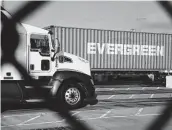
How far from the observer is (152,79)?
2506cm

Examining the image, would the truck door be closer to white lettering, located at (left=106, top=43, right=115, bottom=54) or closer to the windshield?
the windshield

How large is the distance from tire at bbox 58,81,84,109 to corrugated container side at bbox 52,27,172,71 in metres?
10.7

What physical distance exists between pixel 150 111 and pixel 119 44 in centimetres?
1150

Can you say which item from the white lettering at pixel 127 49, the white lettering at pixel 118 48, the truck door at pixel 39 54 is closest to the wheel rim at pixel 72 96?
the truck door at pixel 39 54

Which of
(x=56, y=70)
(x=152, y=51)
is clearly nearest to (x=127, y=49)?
(x=152, y=51)

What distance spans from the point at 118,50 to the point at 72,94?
1315 cm

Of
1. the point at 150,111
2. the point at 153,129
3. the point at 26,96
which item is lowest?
the point at 150,111

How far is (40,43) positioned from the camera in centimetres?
966

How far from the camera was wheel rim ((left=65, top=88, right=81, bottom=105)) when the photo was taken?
9.81 m

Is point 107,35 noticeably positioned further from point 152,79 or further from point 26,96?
point 26,96

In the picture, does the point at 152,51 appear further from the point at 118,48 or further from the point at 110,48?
the point at 110,48

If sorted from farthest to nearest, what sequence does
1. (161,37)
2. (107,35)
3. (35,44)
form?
1. (161,37)
2. (107,35)
3. (35,44)

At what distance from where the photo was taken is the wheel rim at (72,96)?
9812 mm

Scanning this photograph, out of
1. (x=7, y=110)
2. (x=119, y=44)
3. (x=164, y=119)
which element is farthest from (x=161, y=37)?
(x=164, y=119)
